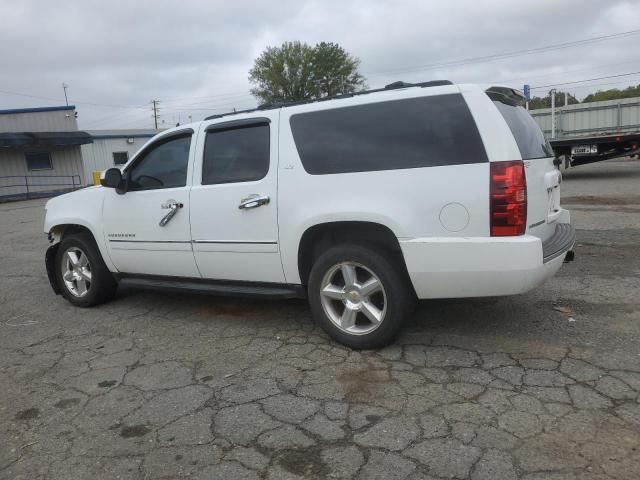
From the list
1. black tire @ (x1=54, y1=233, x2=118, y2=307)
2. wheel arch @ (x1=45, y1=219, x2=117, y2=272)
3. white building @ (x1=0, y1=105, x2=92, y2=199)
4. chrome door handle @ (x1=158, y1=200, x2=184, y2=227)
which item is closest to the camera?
chrome door handle @ (x1=158, y1=200, x2=184, y2=227)

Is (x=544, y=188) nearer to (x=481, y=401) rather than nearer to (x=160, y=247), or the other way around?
(x=481, y=401)

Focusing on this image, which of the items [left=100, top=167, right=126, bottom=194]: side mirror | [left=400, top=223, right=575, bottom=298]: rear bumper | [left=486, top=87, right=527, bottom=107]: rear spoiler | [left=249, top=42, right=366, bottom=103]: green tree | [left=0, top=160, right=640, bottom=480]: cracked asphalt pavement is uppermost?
[left=249, top=42, right=366, bottom=103]: green tree

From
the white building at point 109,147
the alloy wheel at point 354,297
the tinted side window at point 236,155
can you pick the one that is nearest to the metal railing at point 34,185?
the white building at point 109,147

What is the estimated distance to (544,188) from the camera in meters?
3.72

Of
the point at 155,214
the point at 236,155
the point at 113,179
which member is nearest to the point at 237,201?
the point at 236,155

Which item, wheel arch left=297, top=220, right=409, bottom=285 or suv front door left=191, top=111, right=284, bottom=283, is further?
suv front door left=191, top=111, right=284, bottom=283

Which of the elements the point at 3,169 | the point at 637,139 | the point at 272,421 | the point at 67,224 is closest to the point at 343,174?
the point at 272,421

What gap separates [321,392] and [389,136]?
5.86 feet

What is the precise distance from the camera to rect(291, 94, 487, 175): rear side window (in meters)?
3.47

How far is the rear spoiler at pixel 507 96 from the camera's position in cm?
367

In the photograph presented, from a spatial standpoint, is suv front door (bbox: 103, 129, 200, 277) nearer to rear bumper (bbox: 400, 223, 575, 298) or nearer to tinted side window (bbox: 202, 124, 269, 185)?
tinted side window (bbox: 202, 124, 269, 185)

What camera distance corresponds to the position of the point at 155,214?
477 centimetres

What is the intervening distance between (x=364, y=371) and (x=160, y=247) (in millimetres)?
2271

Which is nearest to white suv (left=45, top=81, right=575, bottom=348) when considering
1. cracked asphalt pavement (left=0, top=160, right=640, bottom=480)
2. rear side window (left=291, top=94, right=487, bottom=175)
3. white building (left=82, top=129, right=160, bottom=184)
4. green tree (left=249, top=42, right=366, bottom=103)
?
rear side window (left=291, top=94, right=487, bottom=175)
